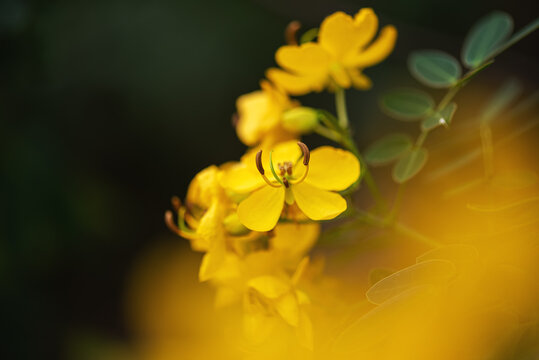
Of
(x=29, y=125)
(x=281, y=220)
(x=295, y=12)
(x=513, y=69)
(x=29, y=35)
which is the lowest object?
(x=281, y=220)

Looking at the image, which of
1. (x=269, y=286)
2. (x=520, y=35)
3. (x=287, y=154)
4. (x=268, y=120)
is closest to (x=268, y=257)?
(x=269, y=286)

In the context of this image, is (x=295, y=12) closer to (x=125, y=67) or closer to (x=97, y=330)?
(x=125, y=67)

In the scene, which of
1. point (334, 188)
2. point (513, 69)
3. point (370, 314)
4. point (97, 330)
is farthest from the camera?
point (97, 330)

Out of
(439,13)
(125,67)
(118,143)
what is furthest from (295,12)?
(118,143)

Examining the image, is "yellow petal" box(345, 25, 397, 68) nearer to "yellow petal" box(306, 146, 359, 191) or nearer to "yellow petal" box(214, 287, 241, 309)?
"yellow petal" box(306, 146, 359, 191)

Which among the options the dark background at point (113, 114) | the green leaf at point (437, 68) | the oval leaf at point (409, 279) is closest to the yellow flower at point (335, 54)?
the green leaf at point (437, 68)

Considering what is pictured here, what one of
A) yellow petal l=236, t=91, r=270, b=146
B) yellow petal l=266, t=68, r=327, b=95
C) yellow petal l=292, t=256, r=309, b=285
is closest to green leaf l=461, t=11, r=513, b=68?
yellow petal l=266, t=68, r=327, b=95
